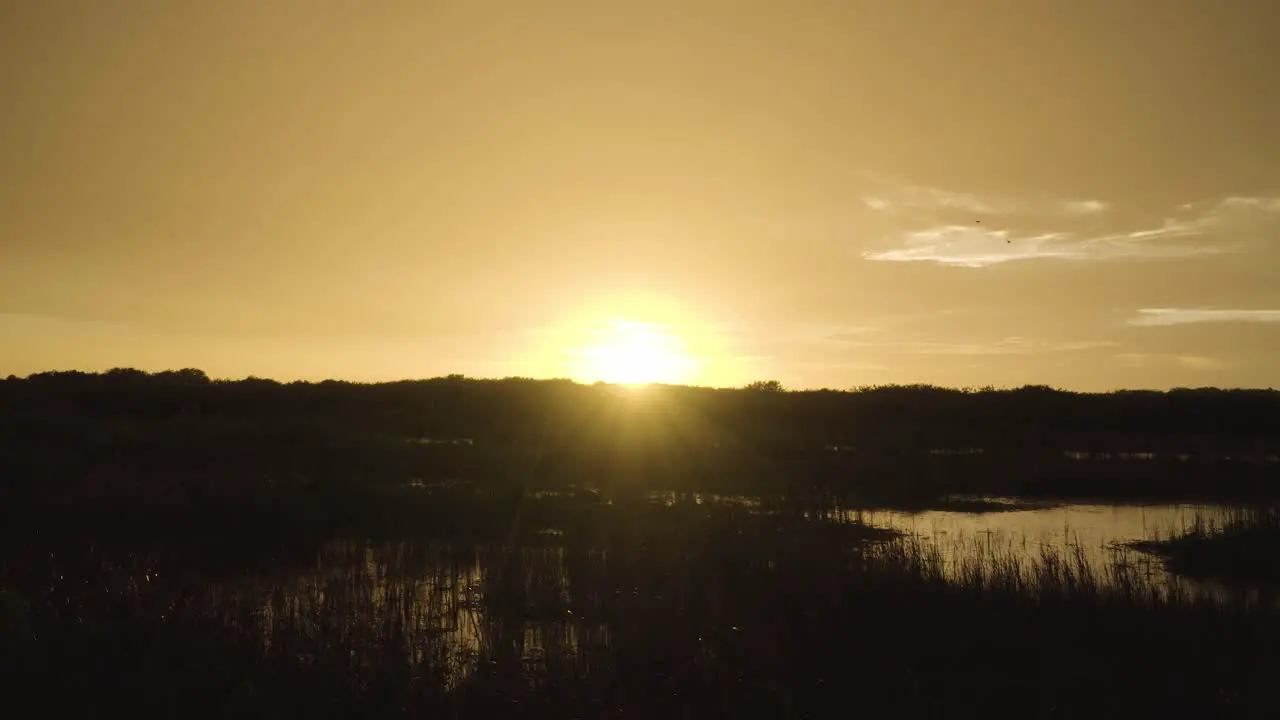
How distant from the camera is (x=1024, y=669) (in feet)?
29.2

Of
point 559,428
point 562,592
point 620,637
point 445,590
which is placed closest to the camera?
point 620,637

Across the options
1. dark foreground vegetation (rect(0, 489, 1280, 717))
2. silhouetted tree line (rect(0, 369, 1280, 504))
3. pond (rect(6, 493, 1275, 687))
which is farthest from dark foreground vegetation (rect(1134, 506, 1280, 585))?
silhouetted tree line (rect(0, 369, 1280, 504))

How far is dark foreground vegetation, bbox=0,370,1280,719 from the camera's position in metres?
8.06

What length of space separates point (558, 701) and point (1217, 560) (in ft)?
42.4

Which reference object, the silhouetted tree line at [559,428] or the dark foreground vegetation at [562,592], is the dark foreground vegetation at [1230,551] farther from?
the silhouetted tree line at [559,428]

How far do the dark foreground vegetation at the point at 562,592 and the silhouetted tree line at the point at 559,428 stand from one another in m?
0.37

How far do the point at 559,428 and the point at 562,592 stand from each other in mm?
27394

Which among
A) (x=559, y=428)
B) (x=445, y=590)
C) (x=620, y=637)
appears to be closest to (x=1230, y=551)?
(x=620, y=637)

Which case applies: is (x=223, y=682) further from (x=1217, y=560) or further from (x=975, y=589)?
(x=1217, y=560)

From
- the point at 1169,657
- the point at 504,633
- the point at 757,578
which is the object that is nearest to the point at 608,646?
the point at 504,633

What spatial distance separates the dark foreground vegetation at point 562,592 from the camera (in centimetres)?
806

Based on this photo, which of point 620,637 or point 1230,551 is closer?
point 620,637

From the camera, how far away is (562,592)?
12.2m

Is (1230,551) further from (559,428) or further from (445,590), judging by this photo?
(559,428)
